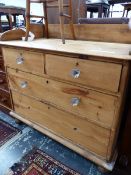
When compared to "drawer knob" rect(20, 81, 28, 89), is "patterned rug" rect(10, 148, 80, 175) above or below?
below

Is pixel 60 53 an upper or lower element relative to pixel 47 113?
upper

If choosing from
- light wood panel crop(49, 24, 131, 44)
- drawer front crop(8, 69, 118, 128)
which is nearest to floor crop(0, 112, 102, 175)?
drawer front crop(8, 69, 118, 128)

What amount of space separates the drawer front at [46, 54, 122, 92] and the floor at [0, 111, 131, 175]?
0.61 m

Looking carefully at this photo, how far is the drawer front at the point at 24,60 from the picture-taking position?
98 cm

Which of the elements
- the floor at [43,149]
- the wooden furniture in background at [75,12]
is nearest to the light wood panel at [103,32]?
the wooden furniture in background at [75,12]

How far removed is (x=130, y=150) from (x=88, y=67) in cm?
63

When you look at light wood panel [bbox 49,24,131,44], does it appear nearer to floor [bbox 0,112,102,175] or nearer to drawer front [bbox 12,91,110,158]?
drawer front [bbox 12,91,110,158]

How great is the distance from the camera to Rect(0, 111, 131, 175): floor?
1.05m

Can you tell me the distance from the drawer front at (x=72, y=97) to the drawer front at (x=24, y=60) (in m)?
0.05

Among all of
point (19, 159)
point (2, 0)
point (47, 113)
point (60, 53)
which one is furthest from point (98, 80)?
point (2, 0)

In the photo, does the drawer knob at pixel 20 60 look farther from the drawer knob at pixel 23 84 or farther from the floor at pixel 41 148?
the floor at pixel 41 148

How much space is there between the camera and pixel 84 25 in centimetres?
121

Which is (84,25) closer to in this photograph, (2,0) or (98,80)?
(98,80)

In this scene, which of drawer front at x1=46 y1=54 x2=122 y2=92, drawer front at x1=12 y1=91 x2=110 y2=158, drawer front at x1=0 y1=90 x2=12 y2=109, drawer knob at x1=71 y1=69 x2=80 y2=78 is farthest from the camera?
drawer front at x1=0 y1=90 x2=12 y2=109
